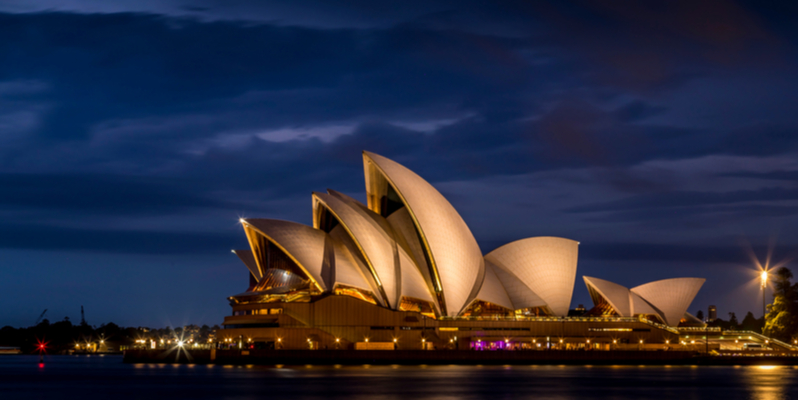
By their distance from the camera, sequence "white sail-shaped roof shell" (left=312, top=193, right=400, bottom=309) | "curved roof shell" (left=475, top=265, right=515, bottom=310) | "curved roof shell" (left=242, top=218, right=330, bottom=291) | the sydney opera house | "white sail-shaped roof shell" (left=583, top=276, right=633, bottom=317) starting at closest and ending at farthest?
"white sail-shaped roof shell" (left=312, top=193, right=400, bottom=309), "curved roof shell" (left=242, top=218, right=330, bottom=291), the sydney opera house, "curved roof shell" (left=475, top=265, right=515, bottom=310), "white sail-shaped roof shell" (left=583, top=276, right=633, bottom=317)

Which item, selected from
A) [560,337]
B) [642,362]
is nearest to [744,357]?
[642,362]

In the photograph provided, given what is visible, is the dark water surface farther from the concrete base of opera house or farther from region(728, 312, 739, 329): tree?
region(728, 312, 739, 329): tree

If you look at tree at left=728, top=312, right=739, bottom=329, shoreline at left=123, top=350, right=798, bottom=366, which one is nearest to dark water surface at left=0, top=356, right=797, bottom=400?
shoreline at left=123, top=350, right=798, bottom=366

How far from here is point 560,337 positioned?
87562 millimetres

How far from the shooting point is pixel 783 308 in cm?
9469

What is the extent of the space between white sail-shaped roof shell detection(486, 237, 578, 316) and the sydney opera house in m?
2.20

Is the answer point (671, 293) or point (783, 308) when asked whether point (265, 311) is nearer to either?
point (671, 293)

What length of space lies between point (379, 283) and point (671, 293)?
136ft

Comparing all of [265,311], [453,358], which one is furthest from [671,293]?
[265,311]

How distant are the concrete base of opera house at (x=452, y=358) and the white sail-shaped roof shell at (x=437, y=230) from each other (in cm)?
524

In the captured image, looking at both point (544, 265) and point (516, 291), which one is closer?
point (516, 291)

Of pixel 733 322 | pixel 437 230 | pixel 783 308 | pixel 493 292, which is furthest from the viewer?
pixel 733 322

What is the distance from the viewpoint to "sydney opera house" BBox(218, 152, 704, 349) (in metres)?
76.2

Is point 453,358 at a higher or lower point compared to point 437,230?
lower
